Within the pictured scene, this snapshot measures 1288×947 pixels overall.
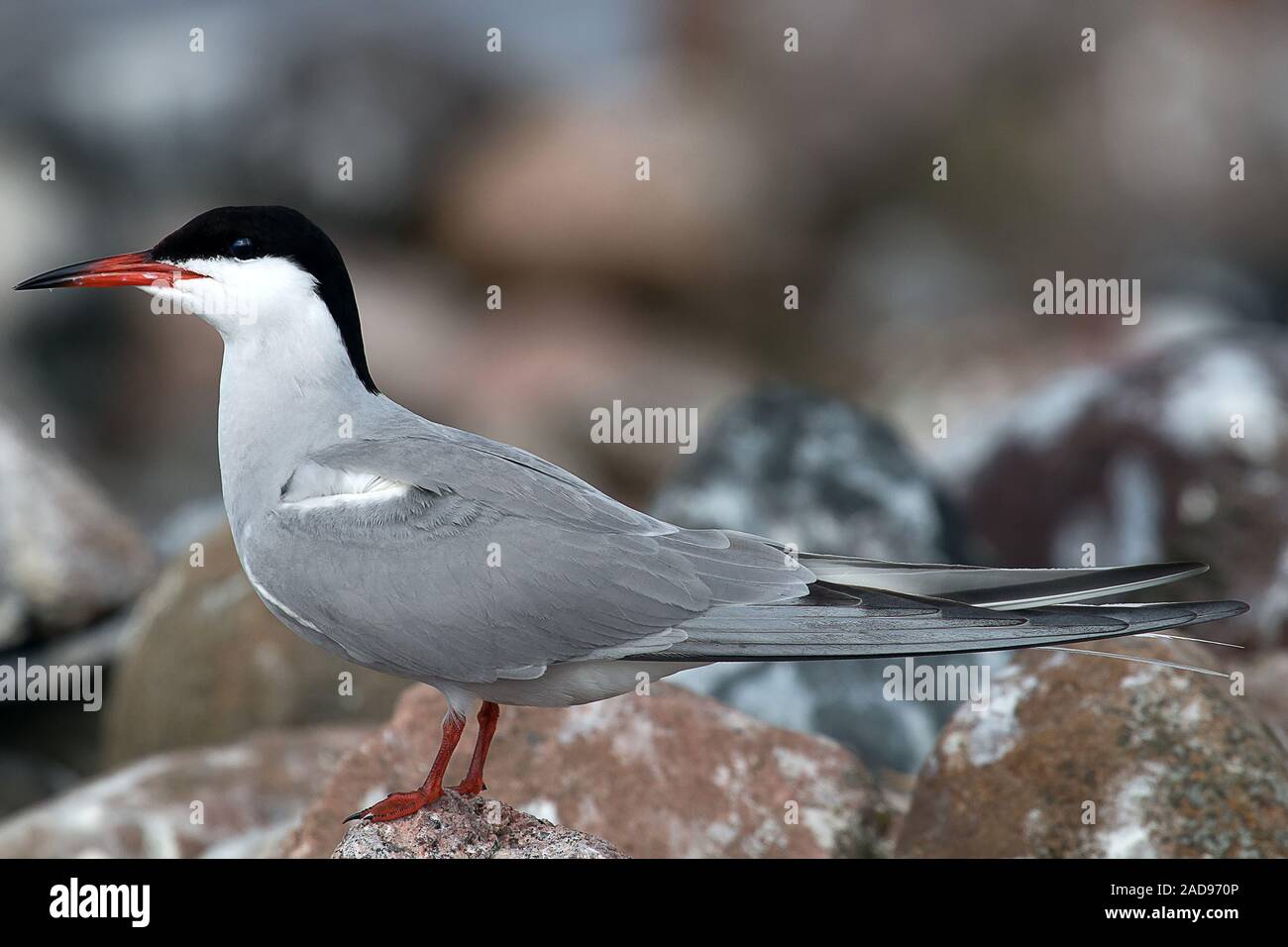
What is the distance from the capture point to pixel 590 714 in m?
5.69

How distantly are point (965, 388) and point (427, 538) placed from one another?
10154mm

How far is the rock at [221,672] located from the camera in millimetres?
7508

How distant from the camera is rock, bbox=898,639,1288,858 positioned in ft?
16.2

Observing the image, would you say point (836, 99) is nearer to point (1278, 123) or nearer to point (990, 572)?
point (1278, 123)

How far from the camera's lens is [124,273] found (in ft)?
15.1

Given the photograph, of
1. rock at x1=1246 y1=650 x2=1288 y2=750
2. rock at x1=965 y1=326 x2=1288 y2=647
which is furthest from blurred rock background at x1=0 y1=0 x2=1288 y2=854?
rock at x1=1246 y1=650 x2=1288 y2=750

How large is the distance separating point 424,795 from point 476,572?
69 cm

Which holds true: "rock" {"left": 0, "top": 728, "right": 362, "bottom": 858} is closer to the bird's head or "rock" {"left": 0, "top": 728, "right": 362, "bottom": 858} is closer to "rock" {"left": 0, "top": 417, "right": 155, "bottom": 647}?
"rock" {"left": 0, "top": 417, "right": 155, "bottom": 647}

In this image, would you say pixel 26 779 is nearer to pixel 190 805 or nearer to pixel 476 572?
pixel 190 805

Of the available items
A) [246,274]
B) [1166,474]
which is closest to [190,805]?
[246,274]

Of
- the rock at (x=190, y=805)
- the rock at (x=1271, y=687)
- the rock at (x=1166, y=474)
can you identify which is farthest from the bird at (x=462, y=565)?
the rock at (x=1166, y=474)

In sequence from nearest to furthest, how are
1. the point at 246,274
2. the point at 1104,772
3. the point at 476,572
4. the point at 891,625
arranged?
the point at 891,625 < the point at 476,572 < the point at 246,274 < the point at 1104,772

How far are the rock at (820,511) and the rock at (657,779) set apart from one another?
1337mm

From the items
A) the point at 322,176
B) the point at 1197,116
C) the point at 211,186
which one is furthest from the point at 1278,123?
the point at 211,186
